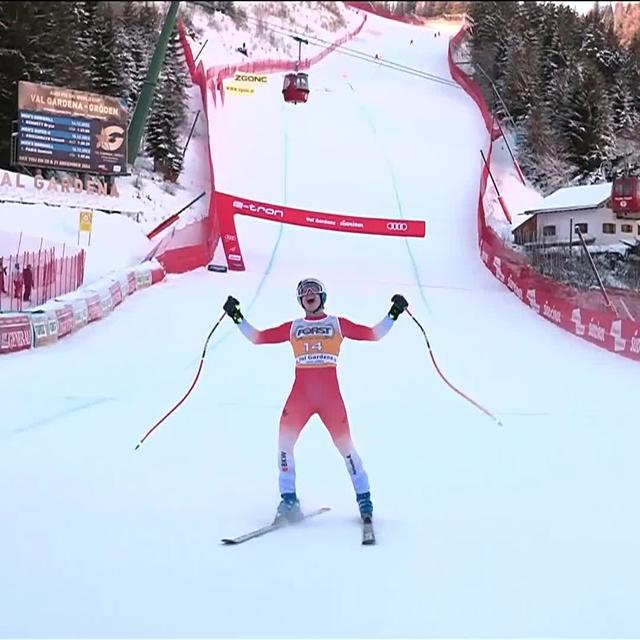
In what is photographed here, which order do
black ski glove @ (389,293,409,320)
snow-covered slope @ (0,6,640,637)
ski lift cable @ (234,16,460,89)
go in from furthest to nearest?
ski lift cable @ (234,16,460,89)
black ski glove @ (389,293,409,320)
snow-covered slope @ (0,6,640,637)

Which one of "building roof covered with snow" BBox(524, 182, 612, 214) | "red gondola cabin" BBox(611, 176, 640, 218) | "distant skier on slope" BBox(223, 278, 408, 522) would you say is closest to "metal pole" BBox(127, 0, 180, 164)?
"building roof covered with snow" BBox(524, 182, 612, 214)

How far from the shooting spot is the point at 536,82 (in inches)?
540

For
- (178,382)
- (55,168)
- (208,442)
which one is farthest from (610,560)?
(55,168)

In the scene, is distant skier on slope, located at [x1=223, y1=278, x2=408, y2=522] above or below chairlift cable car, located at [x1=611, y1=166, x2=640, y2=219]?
below

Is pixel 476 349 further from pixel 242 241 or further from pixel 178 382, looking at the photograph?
pixel 242 241

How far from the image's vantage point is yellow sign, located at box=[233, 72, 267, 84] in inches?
1310

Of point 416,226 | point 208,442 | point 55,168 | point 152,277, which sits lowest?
point 208,442

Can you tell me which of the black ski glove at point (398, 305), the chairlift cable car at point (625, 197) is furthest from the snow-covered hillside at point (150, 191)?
the black ski glove at point (398, 305)

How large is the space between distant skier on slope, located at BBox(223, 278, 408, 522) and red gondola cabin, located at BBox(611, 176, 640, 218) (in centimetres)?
747

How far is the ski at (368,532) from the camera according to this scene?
166 inches

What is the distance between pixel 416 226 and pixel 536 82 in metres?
4.31

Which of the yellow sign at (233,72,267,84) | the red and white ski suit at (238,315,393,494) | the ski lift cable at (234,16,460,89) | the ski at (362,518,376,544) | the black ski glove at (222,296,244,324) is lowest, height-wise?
the ski at (362,518,376,544)

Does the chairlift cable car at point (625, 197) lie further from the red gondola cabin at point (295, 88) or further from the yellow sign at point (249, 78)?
the yellow sign at point (249, 78)

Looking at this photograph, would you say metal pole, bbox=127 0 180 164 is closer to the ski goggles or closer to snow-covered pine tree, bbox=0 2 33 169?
snow-covered pine tree, bbox=0 2 33 169
